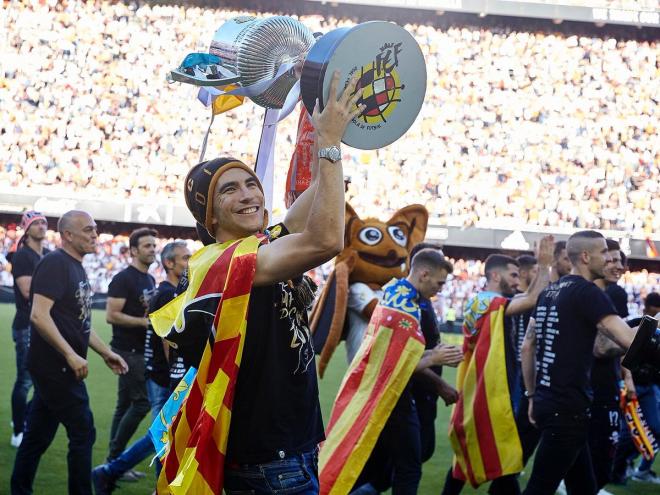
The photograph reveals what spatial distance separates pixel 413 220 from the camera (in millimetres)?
6887

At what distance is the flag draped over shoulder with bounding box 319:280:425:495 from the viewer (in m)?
5.29

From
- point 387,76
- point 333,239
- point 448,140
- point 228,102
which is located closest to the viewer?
point 333,239

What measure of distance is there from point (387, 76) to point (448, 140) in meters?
21.3

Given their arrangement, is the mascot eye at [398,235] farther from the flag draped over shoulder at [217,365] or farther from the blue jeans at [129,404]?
the flag draped over shoulder at [217,365]

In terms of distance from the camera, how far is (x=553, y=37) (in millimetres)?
25562

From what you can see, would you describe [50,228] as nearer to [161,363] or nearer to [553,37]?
[553,37]

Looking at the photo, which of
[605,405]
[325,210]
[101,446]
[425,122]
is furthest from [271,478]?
[425,122]

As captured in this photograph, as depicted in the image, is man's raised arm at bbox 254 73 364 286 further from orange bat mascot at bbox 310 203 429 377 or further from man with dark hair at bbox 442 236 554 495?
man with dark hair at bbox 442 236 554 495

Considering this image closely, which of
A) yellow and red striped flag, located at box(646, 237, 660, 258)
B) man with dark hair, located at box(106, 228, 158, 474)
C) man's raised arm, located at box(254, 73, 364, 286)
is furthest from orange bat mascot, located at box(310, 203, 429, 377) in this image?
yellow and red striped flag, located at box(646, 237, 660, 258)

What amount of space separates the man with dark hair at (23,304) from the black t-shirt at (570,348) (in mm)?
4431

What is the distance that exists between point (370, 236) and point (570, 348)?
6.01 ft

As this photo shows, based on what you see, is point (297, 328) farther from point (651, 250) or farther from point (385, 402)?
point (651, 250)

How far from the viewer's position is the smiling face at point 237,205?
2.87 metres

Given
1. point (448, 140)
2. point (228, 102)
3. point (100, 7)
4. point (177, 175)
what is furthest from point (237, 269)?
point (100, 7)
